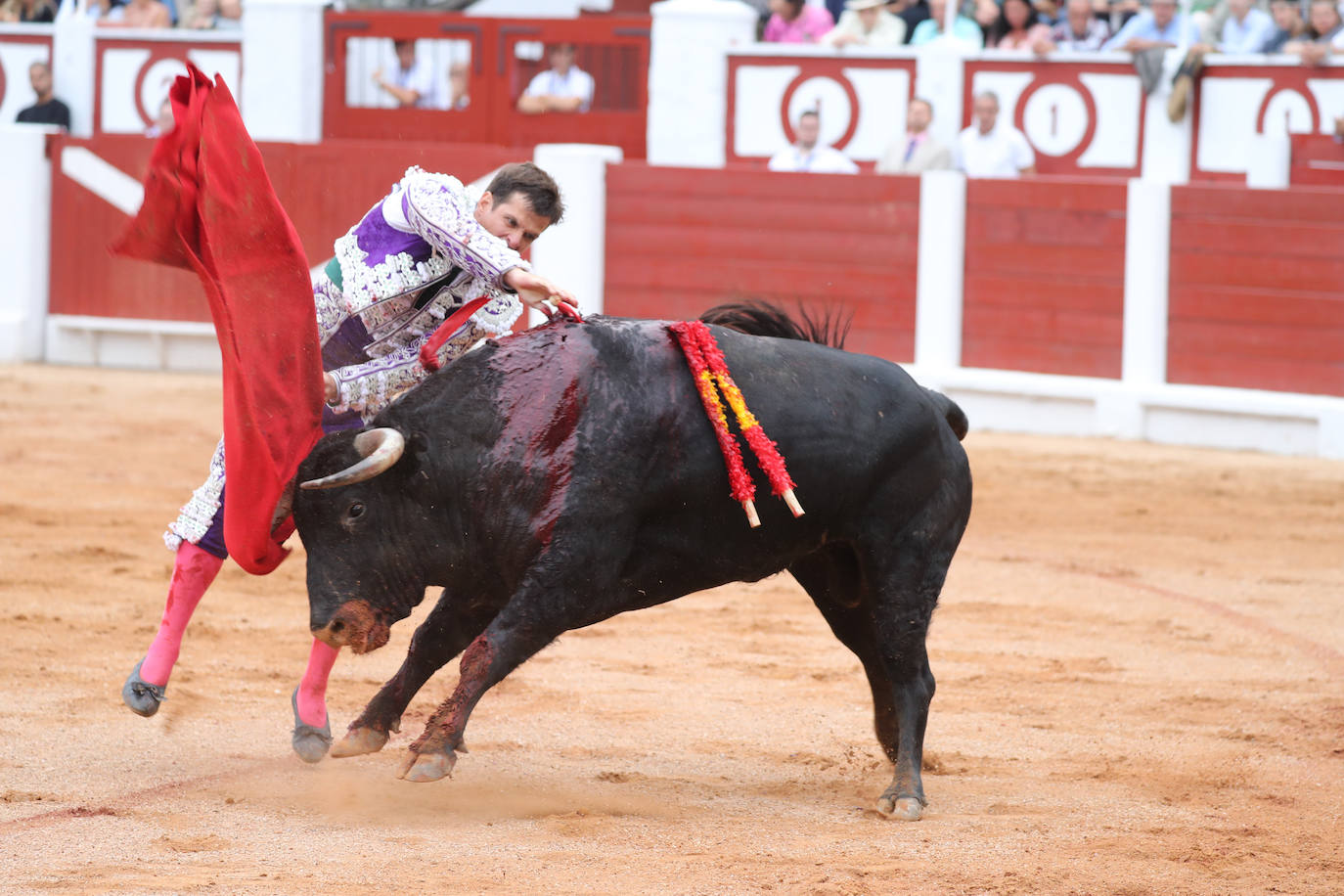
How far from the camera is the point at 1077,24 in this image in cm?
999

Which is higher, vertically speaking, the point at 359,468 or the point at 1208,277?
the point at 1208,277

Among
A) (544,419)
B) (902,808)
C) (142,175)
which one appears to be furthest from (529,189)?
(142,175)

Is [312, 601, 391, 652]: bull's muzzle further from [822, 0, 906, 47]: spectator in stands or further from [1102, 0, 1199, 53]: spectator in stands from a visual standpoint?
[822, 0, 906, 47]: spectator in stands

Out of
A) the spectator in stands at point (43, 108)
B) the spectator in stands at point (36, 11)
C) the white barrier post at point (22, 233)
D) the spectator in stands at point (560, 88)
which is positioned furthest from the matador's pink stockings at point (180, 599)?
the spectator in stands at point (36, 11)

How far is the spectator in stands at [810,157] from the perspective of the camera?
32.2ft

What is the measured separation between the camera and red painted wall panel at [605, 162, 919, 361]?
9.29m

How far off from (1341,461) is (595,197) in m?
4.10

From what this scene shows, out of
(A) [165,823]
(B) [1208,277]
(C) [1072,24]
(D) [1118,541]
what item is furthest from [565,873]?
(C) [1072,24]

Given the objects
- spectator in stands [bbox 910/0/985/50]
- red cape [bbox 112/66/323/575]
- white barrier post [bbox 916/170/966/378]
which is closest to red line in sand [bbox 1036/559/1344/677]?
red cape [bbox 112/66/323/575]

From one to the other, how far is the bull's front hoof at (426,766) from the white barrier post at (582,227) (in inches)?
266

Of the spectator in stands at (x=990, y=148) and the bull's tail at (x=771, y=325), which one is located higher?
the spectator in stands at (x=990, y=148)

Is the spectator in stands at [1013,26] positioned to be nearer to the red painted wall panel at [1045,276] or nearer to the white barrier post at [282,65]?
the red painted wall panel at [1045,276]

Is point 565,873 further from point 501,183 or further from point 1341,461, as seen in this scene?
point 1341,461

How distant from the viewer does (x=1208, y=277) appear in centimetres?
855
